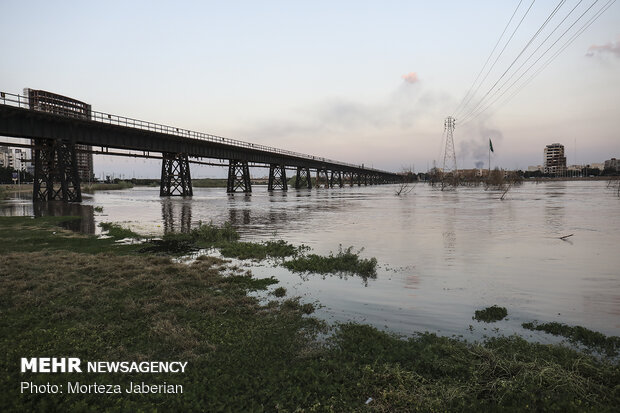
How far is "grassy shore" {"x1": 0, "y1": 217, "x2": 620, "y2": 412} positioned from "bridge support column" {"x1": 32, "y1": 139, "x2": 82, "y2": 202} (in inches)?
1566

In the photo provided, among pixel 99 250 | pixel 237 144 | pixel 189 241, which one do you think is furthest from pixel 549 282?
pixel 237 144

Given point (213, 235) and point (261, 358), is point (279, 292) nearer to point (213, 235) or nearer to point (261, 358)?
point (261, 358)

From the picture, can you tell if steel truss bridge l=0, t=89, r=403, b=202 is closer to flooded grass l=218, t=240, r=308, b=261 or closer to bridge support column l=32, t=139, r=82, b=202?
bridge support column l=32, t=139, r=82, b=202

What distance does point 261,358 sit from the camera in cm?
574

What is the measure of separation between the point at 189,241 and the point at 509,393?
51.3ft

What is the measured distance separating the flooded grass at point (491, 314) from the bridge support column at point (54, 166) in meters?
48.2

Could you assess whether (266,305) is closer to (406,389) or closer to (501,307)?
(406,389)

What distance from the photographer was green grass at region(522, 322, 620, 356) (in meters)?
6.19

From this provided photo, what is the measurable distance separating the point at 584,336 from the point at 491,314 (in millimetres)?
1709

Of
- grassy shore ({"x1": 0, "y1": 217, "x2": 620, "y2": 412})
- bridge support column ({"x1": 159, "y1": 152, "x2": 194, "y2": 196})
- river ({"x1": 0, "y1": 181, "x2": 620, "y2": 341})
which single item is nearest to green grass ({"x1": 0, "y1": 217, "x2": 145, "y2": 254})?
river ({"x1": 0, "y1": 181, "x2": 620, "y2": 341})

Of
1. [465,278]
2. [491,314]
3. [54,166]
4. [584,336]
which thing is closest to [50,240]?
[465,278]

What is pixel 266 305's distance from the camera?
8422 millimetres

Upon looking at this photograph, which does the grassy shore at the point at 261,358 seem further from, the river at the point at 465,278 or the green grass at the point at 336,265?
the green grass at the point at 336,265

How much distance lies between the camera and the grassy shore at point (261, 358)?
4641mm
